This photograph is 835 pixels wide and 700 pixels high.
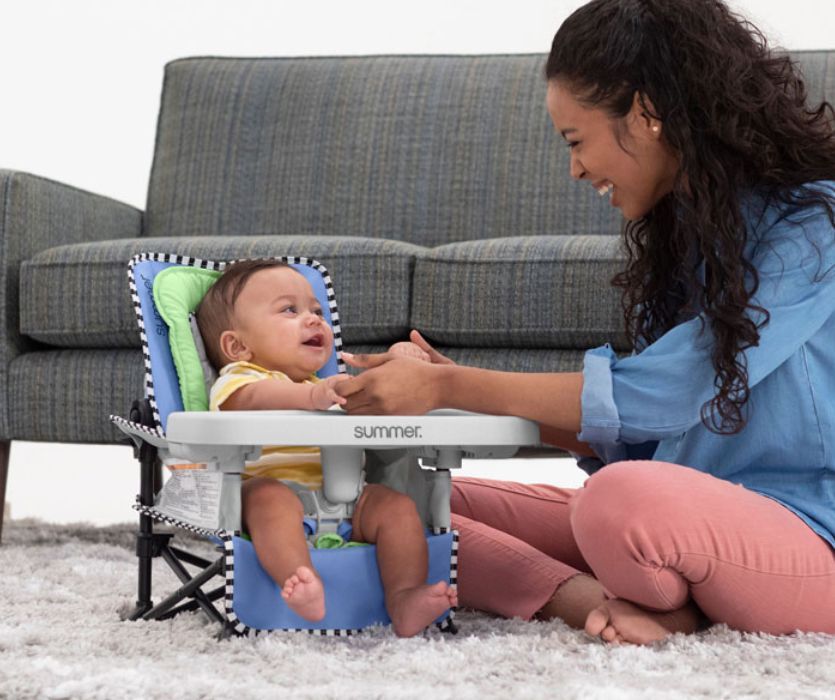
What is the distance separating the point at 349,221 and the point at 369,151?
15cm

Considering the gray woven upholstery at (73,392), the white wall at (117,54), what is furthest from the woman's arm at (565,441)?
the white wall at (117,54)

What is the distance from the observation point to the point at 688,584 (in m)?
1.27

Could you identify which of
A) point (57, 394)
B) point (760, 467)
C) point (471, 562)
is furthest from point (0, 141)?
point (760, 467)

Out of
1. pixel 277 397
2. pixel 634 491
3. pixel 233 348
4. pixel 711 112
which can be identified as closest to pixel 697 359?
pixel 634 491

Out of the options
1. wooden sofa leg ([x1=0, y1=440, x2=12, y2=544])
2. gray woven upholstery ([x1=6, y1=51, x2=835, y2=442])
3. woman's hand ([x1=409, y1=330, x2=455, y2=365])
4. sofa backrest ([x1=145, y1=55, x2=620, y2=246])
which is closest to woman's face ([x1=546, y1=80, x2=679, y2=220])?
woman's hand ([x1=409, y1=330, x2=455, y2=365])

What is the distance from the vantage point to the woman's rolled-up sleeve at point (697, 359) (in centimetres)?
125

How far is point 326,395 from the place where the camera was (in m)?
1.30

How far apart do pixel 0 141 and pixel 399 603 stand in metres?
2.44

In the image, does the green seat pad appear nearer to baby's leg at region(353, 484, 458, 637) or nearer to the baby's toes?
baby's leg at region(353, 484, 458, 637)

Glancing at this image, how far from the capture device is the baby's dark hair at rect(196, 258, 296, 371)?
1562mm

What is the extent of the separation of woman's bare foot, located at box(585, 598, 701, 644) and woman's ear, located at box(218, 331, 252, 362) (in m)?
0.52

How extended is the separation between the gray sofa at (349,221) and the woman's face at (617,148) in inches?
26.3

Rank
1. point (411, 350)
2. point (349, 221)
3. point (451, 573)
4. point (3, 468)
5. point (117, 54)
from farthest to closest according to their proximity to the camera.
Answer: point (117, 54), point (349, 221), point (3, 468), point (411, 350), point (451, 573)

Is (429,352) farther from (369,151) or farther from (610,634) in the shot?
(369,151)
